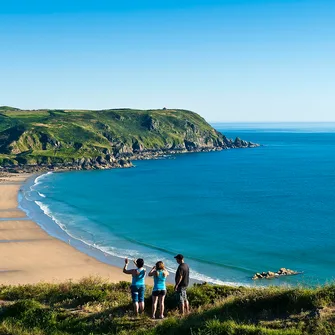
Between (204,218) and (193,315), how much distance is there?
50848 millimetres

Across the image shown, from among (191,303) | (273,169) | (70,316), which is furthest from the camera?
(273,169)

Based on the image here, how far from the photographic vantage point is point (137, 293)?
1403 cm

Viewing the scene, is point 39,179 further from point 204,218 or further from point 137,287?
point 137,287

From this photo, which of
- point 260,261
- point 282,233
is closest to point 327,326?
point 260,261

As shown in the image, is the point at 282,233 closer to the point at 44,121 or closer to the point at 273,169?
the point at 273,169

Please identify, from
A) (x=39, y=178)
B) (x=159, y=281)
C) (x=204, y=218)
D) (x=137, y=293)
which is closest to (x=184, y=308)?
(x=159, y=281)

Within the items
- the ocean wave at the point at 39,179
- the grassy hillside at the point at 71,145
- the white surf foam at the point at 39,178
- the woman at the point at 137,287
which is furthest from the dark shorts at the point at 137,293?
the grassy hillside at the point at 71,145

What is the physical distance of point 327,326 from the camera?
1118 centimetres

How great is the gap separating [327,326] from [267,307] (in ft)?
8.56

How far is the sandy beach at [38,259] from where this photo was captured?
129 ft

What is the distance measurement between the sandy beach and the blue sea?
2.08 meters

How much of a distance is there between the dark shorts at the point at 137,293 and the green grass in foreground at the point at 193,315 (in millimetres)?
554

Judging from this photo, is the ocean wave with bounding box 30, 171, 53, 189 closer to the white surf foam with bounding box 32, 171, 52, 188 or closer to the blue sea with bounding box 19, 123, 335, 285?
the white surf foam with bounding box 32, 171, 52, 188

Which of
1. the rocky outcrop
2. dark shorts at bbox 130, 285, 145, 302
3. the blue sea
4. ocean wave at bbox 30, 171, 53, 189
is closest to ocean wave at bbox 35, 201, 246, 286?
the blue sea
